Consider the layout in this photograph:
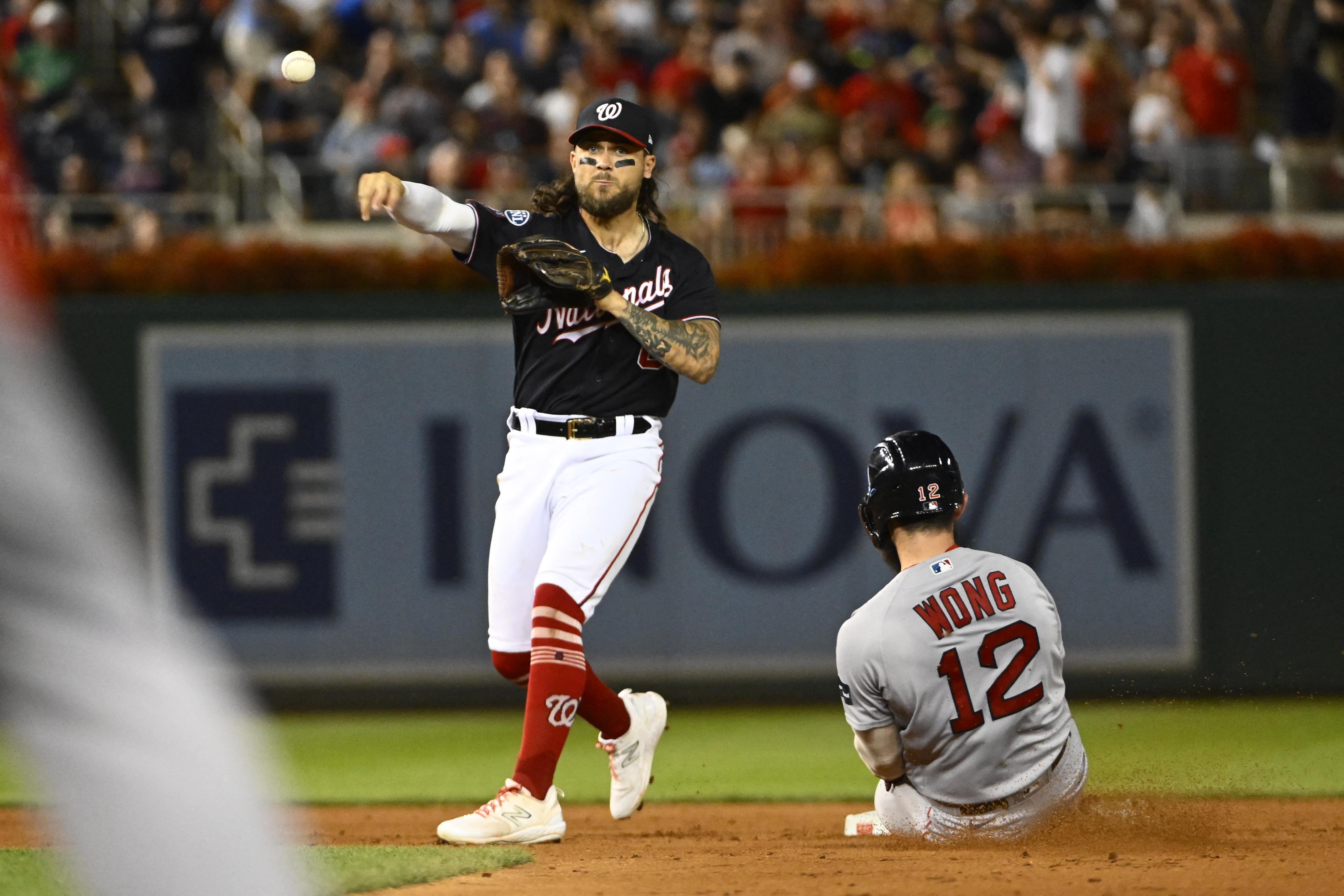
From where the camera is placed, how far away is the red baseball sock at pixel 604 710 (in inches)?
227

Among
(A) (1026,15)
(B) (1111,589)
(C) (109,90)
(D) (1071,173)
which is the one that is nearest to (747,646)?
(B) (1111,589)

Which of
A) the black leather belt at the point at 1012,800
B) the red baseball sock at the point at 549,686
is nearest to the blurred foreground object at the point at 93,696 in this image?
the red baseball sock at the point at 549,686

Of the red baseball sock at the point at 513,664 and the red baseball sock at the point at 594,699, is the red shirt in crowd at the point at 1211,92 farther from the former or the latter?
the red baseball sock at the point at 513,664

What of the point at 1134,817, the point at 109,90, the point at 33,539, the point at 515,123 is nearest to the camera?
the point at 33,539

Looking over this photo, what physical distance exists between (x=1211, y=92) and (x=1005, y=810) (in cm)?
812

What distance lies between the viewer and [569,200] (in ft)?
18.9

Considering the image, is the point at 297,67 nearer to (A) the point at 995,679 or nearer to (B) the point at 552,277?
(B) the point at 552,277

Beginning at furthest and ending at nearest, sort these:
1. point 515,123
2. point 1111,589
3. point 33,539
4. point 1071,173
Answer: point 515,123, point 1071,173, point 1111,589, point 33,539

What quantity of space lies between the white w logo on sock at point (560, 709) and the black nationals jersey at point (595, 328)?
2.93 feet

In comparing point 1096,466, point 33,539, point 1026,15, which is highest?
point 1026,15

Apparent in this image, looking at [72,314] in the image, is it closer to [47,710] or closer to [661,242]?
[661,242]

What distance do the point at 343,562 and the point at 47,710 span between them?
237 inches

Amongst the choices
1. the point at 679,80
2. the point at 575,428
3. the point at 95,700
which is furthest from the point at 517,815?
the point at 679,80

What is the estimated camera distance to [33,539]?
Result: 3570mm
